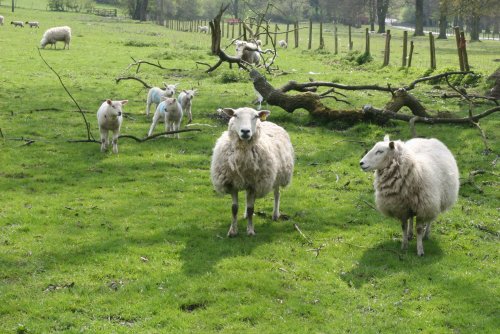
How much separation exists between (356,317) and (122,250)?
387 centimetres

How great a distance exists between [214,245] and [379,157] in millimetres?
2974

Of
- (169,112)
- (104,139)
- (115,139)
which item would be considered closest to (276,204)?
(115,139)

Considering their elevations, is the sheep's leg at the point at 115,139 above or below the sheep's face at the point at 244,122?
below

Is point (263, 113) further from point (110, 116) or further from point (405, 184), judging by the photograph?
point (110, 116)

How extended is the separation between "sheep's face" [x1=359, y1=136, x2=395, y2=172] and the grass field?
140 cm

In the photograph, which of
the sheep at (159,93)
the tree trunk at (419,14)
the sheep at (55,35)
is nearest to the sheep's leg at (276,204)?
the sheep at (159,93)

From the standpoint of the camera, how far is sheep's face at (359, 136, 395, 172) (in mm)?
9734

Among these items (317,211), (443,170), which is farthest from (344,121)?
(443,170)

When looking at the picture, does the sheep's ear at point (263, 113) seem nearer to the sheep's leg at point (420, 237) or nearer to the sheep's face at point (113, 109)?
the sheep's leg at point (420, 237)

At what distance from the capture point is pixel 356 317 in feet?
25.9

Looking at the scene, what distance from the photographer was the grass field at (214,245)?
7859 millimetres

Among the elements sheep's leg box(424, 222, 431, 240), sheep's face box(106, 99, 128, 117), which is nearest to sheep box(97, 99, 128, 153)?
sheep's face box(106, 99, 128, 117)

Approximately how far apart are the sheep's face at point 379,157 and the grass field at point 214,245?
1398mm

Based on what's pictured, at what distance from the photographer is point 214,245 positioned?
33.0 feet
